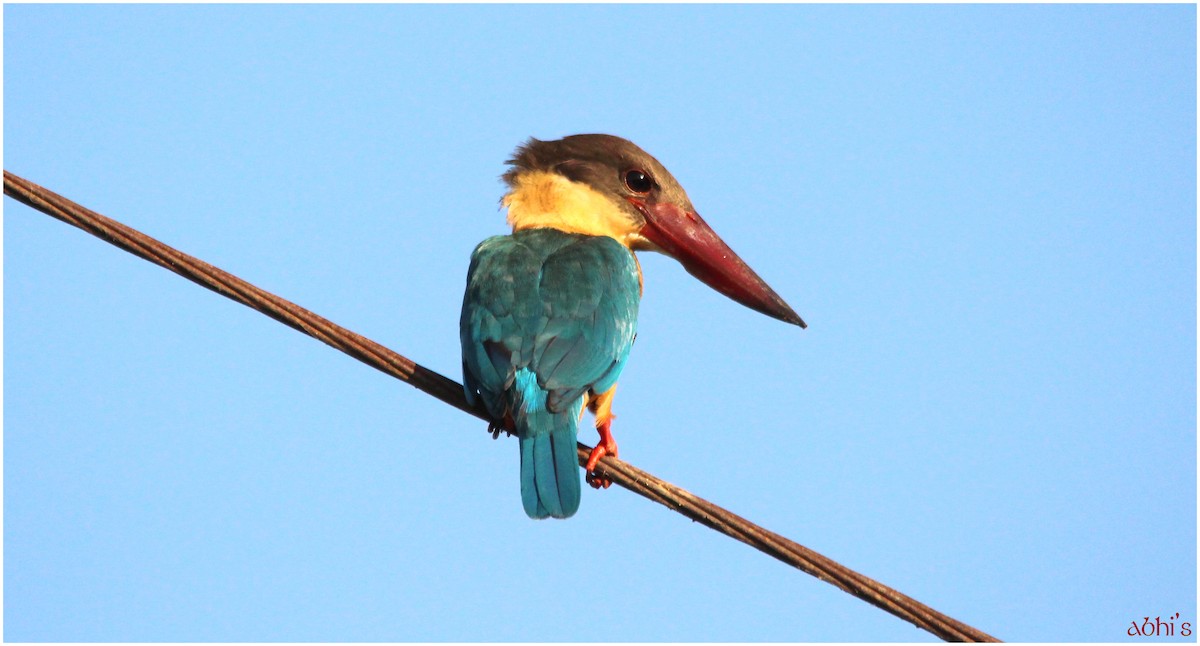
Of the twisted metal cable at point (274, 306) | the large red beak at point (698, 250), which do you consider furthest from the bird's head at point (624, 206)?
the twisted metal cable at point (274, 306)

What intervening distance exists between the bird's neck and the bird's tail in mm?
1748

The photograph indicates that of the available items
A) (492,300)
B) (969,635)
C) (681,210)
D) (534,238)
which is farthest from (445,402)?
(681,210)

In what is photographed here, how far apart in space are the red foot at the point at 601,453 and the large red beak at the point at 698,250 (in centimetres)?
146

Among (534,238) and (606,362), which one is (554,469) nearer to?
(606,362)

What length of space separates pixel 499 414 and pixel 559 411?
0.22m

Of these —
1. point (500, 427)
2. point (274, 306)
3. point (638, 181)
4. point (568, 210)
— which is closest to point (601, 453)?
point (500, 427)

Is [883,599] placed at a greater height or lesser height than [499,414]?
lesser

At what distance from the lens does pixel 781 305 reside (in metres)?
6.06

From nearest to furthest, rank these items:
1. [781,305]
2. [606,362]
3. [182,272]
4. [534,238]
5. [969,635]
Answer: [969,635] → [182,272] → [606,362] → [534,238] → [781,305]

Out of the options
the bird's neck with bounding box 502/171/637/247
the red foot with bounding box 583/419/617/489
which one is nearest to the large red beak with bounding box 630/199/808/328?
the bird's neck with bounding box 502/171/637/247

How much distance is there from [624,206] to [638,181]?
16 centimetres

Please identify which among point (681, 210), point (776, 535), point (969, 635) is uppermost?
point (681, 210)

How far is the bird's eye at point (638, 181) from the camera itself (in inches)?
247

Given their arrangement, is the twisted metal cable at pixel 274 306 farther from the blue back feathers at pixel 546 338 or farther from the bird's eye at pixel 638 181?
the bird's eye at pixel 638 181
